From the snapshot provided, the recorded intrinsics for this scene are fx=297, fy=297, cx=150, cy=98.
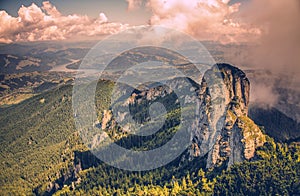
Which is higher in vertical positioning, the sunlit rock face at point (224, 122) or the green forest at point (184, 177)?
the sunlit rock face at point (224, 122)

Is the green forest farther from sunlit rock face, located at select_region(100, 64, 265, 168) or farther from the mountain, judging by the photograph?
sunlit rock face, located at select_region(100, 64, 265, 168)

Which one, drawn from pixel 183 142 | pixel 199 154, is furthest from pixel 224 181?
pixel 183 142

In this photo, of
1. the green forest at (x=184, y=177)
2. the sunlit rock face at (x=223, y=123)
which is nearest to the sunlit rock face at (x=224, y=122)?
the sunlit rock face at (x=223, y=123)

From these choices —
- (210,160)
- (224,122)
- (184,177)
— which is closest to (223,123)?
(224,122)

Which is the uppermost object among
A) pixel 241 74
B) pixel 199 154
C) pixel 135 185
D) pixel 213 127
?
pixel 241 74

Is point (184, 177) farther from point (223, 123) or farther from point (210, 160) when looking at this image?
point (223, 123)

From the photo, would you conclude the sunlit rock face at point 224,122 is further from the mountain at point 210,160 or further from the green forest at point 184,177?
the green forest at point 184,177

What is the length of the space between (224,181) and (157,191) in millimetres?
28037

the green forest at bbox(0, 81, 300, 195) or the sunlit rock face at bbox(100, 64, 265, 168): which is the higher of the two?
the sunlit rock face at bbox(100, 64, 265, 168)

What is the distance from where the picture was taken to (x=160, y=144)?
155500mm

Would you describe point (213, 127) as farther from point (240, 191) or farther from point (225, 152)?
point (240, 191)

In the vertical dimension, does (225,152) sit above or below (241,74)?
below

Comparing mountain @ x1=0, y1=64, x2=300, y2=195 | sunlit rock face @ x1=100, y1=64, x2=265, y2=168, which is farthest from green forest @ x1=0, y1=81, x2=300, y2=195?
sunlit rock face @ x1=100, y1=64, x2=265, y2=168

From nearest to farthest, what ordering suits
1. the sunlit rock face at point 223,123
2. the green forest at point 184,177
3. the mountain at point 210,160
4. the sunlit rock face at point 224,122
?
the green forest at point 184,177, the mountain at point 210,160, the sunlit rock face at point 224,122, the sunlit rock face at point 223,123
